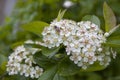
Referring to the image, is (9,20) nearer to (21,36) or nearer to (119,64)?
(21,36)

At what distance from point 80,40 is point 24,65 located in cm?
26

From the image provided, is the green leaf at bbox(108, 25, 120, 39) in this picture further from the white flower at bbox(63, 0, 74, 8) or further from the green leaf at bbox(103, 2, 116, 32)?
the white flower at bbox(63, 0, 74, 8)

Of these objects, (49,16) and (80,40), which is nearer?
(80,40)

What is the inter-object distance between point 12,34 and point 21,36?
0.19 feet

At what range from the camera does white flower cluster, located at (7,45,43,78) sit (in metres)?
1.14

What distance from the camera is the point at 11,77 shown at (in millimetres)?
1178

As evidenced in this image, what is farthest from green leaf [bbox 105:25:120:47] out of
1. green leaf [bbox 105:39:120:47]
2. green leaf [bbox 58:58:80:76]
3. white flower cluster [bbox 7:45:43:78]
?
white flower cluster [bbox 7:45:43:78]

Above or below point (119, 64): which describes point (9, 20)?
above

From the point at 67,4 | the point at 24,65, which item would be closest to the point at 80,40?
the point at 24,65

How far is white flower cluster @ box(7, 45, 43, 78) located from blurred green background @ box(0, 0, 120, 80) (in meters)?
0.62

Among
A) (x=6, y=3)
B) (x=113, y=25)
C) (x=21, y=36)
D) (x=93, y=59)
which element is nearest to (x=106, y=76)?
(x=21, y=36)

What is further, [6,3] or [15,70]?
[6,3]

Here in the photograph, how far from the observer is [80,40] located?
101 centimetres

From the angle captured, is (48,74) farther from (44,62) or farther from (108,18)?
(108,18)
